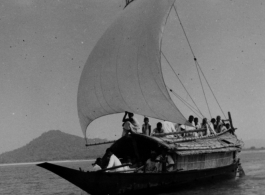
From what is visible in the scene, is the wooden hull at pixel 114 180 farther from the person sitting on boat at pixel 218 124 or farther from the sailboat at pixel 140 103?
the person sitting on boat at pixel 218 124

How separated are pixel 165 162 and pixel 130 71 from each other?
3.80 m

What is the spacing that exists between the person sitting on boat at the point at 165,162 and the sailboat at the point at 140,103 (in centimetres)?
16

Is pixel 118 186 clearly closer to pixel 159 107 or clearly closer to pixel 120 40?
pixel 159 107

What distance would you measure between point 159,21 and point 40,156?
3640 inches

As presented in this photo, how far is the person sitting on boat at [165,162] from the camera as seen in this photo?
11234mm

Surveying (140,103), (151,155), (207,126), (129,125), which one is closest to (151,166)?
(151,155)

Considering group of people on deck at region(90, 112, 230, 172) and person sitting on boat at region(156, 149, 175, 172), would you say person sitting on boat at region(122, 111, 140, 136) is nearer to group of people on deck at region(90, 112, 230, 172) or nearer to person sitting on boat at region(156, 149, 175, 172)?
group of people on deck at region(90, 112, 230, 172)

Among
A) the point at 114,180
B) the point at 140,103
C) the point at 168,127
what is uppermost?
the point at 140,103

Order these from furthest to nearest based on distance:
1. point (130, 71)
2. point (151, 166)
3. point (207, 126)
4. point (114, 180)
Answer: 1. point (207, 126)
2. point (130, 71)
3. point (151, 166)
4. point (114, 180)

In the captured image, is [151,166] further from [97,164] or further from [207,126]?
[207,126]

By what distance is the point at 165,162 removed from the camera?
11.3 meters

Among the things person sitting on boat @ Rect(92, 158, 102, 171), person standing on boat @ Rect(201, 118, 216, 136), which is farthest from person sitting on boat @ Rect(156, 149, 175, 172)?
person standing on boat @ Rect(201, 118, 216, 136)

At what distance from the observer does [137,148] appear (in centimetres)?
1279

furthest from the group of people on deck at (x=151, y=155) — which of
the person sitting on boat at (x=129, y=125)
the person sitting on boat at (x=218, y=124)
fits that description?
the person sitting on boat at (x=218, y=124)
